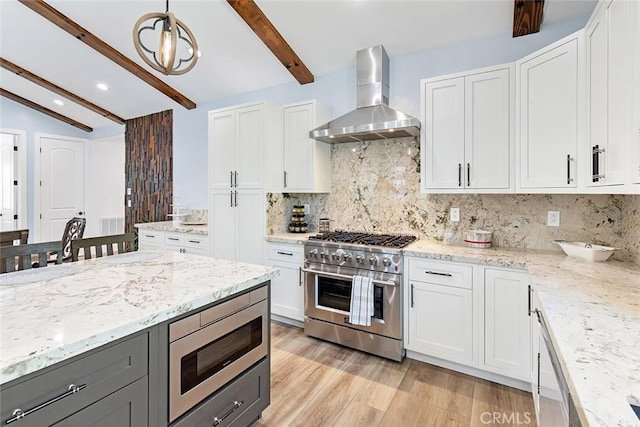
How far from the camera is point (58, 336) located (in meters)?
0.96

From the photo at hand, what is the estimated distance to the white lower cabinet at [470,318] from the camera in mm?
2160

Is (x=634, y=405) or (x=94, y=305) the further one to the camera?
(x=94, y=305)

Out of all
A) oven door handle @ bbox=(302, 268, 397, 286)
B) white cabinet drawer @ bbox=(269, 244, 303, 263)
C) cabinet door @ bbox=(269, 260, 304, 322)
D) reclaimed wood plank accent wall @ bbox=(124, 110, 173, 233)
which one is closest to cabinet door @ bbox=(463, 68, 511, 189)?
oven door handle @ bbox=(302, 268, 397, 286)

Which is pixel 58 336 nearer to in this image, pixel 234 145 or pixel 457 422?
pixel 457 422

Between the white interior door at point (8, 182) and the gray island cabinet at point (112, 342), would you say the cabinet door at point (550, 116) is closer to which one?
the gray island cabinet at point (112, 342)

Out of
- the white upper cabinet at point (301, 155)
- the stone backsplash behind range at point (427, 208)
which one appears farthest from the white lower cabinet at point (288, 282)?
the white upper cabinet at point (301, 155)

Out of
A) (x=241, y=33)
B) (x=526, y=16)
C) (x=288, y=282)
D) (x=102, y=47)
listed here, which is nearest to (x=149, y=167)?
(x=102, y=47)

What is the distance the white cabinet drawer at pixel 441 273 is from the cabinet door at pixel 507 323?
0.43 ft

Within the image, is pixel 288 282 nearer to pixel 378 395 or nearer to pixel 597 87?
pixel 378 395

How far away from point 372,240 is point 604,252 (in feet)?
5.14

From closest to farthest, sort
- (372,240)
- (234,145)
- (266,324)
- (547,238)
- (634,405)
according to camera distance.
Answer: (634,405) → (266,324) → (547,238) → (372,240) → (234,145)

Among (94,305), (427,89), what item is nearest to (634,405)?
(94,305)

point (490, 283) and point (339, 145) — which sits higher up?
point (339, 145)

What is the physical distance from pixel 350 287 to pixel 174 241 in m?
2.48
